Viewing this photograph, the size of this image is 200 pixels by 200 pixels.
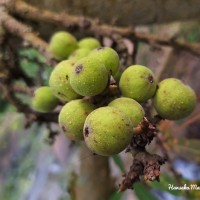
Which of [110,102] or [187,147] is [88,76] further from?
[187,147]

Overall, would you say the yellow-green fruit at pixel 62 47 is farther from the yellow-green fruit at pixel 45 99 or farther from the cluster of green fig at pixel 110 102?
the cluster of green fig at pixel 110 102

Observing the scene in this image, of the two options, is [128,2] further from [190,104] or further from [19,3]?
[190,104]

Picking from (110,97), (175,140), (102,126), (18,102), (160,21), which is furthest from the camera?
(175,140)

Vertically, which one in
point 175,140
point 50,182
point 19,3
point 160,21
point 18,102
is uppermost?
point 19,3

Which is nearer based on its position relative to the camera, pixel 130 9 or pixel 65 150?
pixel 130 9

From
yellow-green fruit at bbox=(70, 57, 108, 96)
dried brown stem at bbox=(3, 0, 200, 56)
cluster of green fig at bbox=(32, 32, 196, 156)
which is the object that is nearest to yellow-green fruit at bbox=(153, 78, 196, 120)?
cluster of green fig at bbox=(32, 32, 196, 156)

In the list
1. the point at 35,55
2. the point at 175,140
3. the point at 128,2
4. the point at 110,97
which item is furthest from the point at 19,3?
the point at 175,140

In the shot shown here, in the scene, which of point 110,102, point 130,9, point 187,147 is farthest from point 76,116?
point 187,147
